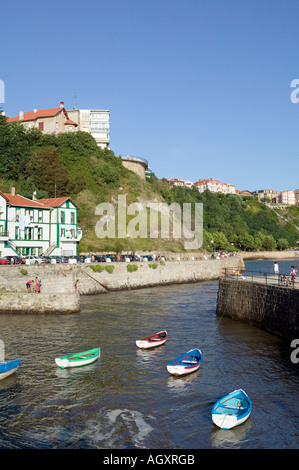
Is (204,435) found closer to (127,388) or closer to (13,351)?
(127,388)

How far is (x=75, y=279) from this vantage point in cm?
4619

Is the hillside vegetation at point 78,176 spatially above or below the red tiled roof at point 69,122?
below

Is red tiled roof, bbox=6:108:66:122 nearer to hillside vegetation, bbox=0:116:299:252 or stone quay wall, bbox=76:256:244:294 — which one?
hillside vegetation, bbox=0:116:299:252

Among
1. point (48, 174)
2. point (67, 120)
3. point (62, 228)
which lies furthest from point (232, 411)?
point (67, 120)

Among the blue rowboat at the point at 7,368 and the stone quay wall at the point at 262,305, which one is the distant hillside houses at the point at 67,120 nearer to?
the stone quay wall at the point at 262,305

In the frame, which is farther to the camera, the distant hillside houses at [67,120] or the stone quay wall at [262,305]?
the distant hillside houses at [67,120]

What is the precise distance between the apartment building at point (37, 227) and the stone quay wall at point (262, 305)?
31.5 m

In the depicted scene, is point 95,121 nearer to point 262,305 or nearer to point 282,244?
point 282,244

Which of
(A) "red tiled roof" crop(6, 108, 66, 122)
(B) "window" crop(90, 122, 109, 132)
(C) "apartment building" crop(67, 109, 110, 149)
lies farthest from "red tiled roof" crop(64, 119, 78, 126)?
(B) "window" crop(90, 122, 109, 132)

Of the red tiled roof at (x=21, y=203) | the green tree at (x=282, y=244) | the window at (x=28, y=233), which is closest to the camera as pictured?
Result: the red tiled roof at (x=21, y=203)

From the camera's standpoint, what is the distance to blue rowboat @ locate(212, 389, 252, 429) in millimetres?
13508

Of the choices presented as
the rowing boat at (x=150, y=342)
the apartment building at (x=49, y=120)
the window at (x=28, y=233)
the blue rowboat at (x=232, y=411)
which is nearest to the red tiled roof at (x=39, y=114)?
the apartment building at (x=49, y=120)

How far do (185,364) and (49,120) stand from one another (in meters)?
98.5

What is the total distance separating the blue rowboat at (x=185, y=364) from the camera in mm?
18812
